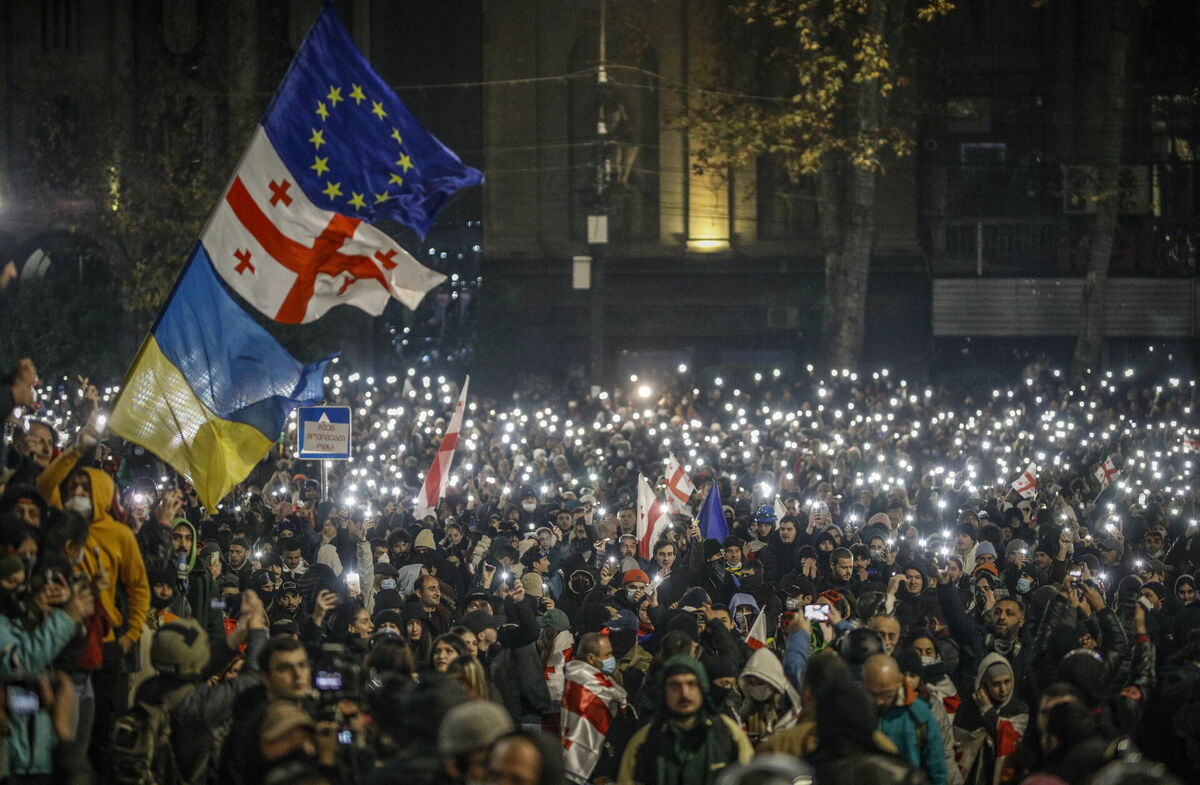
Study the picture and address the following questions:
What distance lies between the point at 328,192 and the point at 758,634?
3.67 metres

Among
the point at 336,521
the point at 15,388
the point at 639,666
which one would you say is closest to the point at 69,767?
the point at 15,388

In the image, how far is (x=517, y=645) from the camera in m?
10.4

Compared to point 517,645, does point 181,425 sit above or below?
above

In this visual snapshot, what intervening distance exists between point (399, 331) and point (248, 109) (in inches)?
235

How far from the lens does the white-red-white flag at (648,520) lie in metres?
15.6

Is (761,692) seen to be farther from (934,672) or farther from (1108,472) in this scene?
(1108,472)

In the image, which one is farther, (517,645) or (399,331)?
(399,331)

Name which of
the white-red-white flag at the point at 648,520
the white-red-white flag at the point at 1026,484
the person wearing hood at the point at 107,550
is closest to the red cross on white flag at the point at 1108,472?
the white-red-white flag at the point at 1026,484

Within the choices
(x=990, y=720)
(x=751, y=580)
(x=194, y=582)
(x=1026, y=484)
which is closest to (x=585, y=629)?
(x=751, y=580)

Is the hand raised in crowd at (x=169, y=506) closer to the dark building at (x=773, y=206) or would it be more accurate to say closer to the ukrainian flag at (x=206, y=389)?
the ukrainian flag at (x=206, y=389)

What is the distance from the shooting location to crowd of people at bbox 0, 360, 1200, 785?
6274 mm

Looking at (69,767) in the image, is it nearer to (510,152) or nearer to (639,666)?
(639,666)

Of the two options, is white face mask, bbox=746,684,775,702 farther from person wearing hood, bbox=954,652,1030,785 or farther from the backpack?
the backpack

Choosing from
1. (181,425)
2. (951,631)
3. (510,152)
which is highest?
(510,152)
